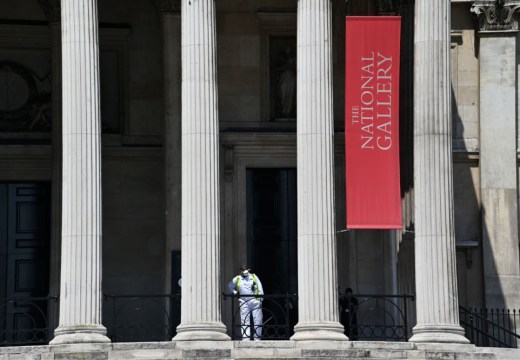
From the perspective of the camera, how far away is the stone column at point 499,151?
187 feet

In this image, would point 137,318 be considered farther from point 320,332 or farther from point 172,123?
point 320,332

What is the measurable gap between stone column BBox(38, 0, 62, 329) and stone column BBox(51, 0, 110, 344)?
214 inches

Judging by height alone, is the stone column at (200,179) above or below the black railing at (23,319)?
above

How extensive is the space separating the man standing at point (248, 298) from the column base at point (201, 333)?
270 cm

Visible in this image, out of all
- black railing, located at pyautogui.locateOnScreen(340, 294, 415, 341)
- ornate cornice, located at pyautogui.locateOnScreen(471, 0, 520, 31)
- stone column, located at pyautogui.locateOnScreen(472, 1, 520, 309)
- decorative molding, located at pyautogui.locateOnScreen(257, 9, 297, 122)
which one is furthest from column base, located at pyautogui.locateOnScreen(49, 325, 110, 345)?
ornate cornice, located at pyautogui.locateOnScreen(471, 0, 520, 31)

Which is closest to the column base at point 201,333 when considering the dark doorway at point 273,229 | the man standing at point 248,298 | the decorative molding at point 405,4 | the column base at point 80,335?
the column base at point 80,335

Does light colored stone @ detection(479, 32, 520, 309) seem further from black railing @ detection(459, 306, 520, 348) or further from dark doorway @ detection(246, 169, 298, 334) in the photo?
dark doorway @ detection(246, 169, 298, 334)

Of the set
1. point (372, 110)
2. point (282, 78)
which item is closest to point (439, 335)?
point (372, 110)

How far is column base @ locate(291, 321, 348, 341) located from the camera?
50031 millimetres

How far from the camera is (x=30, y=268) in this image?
57219 millimetres

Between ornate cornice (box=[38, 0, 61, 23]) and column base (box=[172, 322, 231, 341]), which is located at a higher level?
ornate cornice (box=[38, 0, 61, 23])

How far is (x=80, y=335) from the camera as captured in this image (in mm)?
49156

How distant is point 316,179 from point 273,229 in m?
6.71

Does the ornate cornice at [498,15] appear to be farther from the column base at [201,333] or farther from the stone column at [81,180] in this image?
the column base at [201,333]
